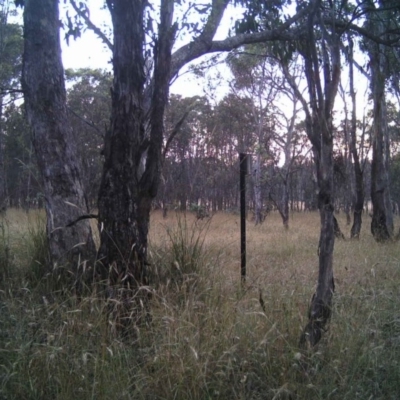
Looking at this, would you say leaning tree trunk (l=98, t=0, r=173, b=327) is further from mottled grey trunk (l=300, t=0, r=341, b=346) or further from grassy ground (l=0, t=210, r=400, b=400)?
mottled grey trunk (l=300, t=0, r=341, b=346)

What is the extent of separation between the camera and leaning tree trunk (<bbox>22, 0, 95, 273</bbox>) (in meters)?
4.47

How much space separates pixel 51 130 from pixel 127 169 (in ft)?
4.74

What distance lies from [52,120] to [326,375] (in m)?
3.56

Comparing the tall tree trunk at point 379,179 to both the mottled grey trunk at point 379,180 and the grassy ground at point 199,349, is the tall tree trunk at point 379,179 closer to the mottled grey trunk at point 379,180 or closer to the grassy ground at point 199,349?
the mottled grey trunk at point 379,180

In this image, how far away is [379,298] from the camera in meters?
4.04

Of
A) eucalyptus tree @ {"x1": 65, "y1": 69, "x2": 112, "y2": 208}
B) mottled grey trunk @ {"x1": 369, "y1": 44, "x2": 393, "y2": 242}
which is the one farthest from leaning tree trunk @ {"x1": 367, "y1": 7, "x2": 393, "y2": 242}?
eucalyptus tree @ {"x1": 65, "y1": 69, "x2": 112, "y2": 208}

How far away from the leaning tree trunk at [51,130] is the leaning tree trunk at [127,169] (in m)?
0.98

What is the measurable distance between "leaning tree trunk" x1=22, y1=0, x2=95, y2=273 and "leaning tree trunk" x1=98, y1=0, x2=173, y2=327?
3.20 ft


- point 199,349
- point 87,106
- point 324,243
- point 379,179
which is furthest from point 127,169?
point 87,106

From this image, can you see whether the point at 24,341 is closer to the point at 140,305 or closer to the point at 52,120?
the point at 140,305

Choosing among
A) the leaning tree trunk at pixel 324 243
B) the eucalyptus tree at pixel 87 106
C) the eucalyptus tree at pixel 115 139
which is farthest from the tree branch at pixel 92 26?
the eucalyptus tree at pixel 87 106

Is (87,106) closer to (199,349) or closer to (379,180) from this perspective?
(379,180)

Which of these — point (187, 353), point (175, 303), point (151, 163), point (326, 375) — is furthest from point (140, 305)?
point (326, 375)

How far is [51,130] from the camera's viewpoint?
4.52m
